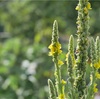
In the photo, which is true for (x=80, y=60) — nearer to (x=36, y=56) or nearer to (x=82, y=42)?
(x=82, y=42)

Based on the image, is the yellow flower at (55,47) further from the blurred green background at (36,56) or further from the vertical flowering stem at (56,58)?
the blurred green background at (36,56)

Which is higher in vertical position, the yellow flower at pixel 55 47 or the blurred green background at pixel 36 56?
the blurred green background at pixel 36 56

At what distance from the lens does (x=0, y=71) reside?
7816 mm

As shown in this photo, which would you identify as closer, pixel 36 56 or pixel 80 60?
pixel 80 60

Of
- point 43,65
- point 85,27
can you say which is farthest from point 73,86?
point 43,65

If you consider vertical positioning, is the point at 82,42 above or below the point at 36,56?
below

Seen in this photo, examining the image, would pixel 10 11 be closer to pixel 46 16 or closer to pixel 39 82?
pixel 46 16

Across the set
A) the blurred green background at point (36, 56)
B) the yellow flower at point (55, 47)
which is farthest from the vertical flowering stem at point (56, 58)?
the blurred green background at point (36, 56)

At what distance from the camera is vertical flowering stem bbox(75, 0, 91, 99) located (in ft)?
5.78

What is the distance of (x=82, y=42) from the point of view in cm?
178

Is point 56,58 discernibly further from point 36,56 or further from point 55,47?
point 36,56

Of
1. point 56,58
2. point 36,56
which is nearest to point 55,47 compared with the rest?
point 56,58

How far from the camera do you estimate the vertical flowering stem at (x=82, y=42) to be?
5.78 ft

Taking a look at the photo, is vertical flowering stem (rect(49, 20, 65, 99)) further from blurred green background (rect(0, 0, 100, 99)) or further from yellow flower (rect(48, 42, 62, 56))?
blurred green background (rect(0, 0, 100, 99))
